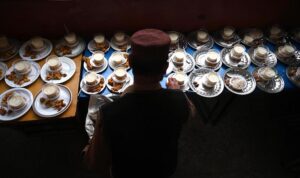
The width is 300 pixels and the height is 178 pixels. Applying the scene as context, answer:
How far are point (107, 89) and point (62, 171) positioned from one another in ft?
3.83

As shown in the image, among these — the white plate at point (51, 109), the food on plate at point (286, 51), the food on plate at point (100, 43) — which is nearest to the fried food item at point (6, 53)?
the white plate at point (51, 109)

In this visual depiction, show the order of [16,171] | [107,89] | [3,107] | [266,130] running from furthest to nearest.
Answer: [266,130] < [16,171] < [107,89] < [3,107]

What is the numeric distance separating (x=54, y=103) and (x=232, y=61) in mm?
2050

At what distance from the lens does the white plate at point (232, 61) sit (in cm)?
276

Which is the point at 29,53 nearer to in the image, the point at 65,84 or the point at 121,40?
the point at 65,84

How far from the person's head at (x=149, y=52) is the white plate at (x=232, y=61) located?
1.71 metres

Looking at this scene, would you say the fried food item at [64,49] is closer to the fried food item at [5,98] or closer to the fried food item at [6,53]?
the fried food item at [6,53]

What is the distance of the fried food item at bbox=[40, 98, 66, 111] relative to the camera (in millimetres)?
2311

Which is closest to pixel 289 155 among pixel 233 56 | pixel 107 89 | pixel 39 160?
pixel 233 56

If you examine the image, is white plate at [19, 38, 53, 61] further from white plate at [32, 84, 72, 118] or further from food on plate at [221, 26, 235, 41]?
food on plate at [221, 26, 235, 41]

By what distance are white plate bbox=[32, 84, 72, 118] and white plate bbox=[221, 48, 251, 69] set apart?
181 cm

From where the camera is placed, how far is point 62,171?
277cm

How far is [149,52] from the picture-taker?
1217 millimetres

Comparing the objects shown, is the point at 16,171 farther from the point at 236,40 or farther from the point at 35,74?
the point at 236,40
